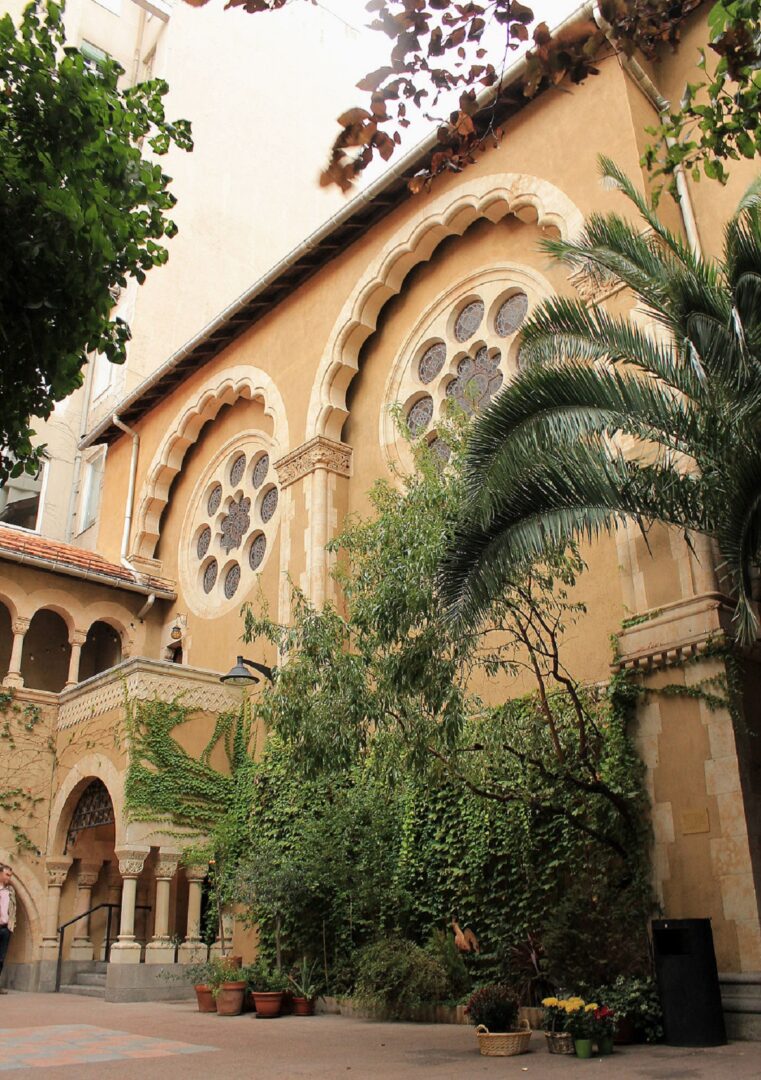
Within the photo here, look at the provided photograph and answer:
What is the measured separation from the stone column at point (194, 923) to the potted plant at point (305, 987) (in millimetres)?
2552

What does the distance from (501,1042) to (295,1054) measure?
5.55 feet

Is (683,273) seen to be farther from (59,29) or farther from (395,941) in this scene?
(395,941)

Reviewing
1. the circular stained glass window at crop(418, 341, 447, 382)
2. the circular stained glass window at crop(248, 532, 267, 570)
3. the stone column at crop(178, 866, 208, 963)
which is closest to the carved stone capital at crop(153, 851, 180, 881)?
the stone column at crop(178, 866, 208, 963)

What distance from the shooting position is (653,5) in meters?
4.70

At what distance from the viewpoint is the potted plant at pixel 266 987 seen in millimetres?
11727

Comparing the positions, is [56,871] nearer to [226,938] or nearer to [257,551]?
[226,938]

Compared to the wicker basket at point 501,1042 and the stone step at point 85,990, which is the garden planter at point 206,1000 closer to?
the stone step at point 85,990

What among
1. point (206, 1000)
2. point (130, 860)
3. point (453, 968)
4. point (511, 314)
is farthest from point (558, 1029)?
point (511, 314)

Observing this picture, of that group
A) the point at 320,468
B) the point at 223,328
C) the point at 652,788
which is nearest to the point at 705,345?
the point at 652,788

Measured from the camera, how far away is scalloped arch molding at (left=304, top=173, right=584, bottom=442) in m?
13.7

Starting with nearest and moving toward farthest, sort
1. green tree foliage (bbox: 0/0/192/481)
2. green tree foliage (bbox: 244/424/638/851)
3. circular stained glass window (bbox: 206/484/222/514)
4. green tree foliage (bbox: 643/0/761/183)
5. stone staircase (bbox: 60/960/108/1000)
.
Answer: green tree foliage (bbox: 643/0/761/183), green tree foliage (bbox: 0/0/192/481), green tree foliage (bbox: 244/424/638/851), stone staircase (bbox: 60/960/108/1000), circular stained glass window (bbox: 206/484/222/514)

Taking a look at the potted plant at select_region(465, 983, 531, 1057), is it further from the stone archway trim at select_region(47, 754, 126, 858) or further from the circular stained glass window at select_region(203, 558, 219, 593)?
the circular stained glass window at select_region(203, 558, 219, 593)

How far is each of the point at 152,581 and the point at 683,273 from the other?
14223 millimetres

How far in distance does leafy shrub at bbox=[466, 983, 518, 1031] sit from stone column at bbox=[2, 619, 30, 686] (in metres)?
11.3
